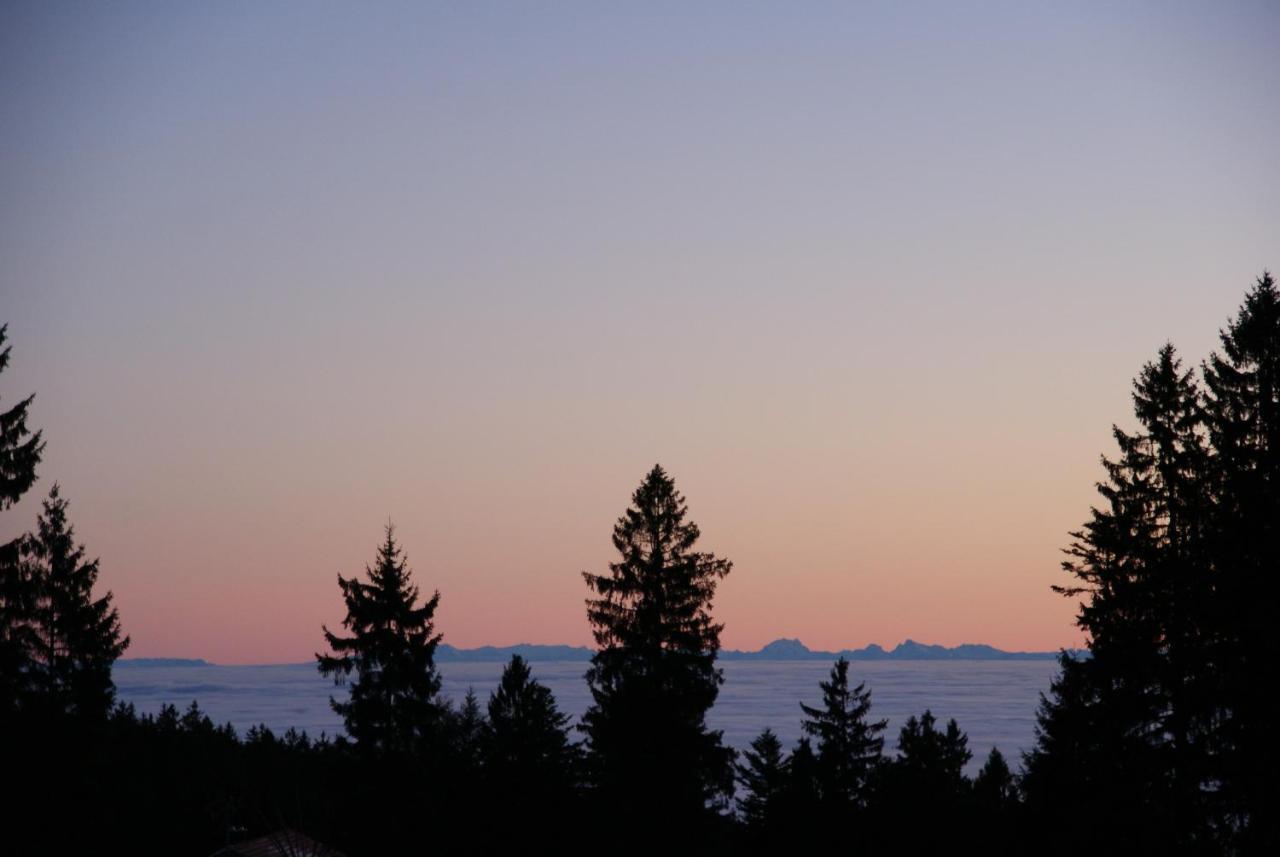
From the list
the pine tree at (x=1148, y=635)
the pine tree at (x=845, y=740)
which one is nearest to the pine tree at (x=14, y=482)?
the pine tree at (x=1148, y=635)

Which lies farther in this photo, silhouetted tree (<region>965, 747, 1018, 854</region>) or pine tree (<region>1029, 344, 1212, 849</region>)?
silhouetted tree (<region>965, 747, 1018, 854</region>)

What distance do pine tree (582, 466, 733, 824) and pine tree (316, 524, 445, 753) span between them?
23.5 feet

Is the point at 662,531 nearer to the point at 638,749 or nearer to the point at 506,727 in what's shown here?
the point at 638,749

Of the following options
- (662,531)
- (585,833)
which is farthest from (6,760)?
(662,531)

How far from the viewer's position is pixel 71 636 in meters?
42.6

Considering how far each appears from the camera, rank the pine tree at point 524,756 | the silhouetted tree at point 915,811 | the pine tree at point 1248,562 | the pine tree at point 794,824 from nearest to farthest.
→ the pine tree at point 1248,562, the pine tree at point 524,756, the silhouetted tree at point 915,811, the pine tree at point 794,824

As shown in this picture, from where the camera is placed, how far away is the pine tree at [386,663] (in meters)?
38.0

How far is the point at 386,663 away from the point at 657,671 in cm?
1022

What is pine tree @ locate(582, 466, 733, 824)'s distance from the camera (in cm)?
3312

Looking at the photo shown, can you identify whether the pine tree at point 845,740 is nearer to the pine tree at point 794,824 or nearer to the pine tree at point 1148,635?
the pine tree at point 794,824

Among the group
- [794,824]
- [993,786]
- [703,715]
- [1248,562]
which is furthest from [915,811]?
[1248,562]

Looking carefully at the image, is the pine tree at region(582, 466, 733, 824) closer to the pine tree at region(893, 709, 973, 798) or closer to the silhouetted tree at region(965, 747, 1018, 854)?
the silhouetted tree at region(965, 747, 1018, 854)

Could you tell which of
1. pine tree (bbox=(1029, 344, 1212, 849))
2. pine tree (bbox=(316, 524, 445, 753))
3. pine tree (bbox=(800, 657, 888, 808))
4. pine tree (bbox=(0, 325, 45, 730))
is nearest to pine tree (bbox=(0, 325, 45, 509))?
pine tree (bbox=(0, 325, 45, 730))

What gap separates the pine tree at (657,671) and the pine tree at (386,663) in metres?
7.15
